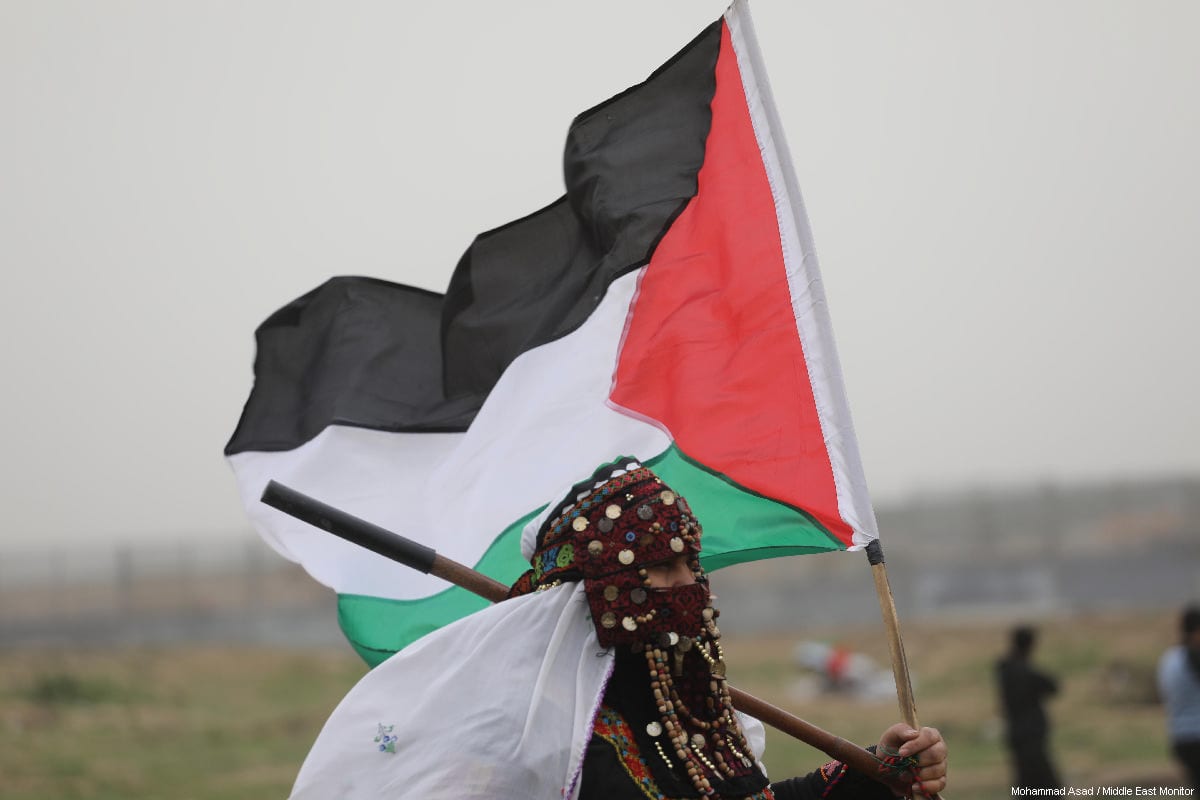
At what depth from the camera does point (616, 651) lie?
329 centimetres

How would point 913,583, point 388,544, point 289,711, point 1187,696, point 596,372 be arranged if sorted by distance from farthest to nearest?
point 913,583 → point 289,711 → point 1187,696 → point 596,372 → point 388,544

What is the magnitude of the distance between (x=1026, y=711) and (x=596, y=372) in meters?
6.03

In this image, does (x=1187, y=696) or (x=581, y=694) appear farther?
(x=1187, y=696)

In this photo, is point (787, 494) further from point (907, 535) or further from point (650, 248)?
point (907, 535)

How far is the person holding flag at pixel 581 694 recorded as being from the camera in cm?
305

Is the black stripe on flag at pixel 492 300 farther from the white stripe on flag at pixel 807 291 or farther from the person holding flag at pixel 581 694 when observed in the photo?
the person holding flag at pixel 581 694

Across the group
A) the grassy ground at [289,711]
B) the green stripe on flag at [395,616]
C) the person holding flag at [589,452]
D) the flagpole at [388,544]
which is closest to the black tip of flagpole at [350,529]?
the flagpole at [388,544]

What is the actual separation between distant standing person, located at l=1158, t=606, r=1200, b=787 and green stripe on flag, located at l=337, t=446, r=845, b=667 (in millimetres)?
4902

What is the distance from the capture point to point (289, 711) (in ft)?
69.4

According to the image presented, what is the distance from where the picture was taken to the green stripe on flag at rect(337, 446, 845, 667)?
3980mm

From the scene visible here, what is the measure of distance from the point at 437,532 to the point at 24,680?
20122 millimetres

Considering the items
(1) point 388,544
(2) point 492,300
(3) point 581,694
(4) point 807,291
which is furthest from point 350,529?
(4) point 807,291

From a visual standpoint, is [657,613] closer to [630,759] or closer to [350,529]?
[630,759]

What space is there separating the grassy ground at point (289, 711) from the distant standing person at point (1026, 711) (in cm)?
297
